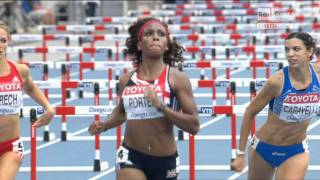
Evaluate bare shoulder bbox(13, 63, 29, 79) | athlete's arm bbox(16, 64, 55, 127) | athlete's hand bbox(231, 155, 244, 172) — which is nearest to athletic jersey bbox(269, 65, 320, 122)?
athlete's hand bbox(231, 155, 244, 172)

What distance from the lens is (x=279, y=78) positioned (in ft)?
28.3

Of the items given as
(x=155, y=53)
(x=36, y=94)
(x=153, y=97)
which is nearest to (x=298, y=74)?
(x=155, y=53)

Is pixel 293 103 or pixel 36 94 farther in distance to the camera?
pixel 36 94

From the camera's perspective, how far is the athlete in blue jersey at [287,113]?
859cm

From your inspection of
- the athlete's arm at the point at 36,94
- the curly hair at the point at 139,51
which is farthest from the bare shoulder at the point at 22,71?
the curly hair at the point at 139,51

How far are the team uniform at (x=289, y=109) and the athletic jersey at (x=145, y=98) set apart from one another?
3.71 feet

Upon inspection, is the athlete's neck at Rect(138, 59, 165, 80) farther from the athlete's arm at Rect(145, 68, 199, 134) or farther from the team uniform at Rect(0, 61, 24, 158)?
the team uniform at Rect(0, 61, 24, 158)

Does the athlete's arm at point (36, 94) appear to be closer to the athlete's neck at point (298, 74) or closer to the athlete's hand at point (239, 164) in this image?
the athlete's hand at point (239, 164)

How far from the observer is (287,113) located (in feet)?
28.3

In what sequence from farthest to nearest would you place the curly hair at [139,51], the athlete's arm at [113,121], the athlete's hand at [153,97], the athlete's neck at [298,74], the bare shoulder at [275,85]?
the athlete's neck at [298,74] < the bare shoulder at [275,85] < the athlete's arm at [113,121] < the curly hair at [139,51] < the athlete's hand at [153,97]

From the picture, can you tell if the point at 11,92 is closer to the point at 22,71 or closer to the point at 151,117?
the point at 22,71

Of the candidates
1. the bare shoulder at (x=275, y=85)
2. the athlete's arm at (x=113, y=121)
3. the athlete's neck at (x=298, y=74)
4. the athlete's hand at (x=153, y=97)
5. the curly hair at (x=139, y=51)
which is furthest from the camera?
the athlete's neck at (x=298, y=74)

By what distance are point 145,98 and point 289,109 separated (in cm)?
134

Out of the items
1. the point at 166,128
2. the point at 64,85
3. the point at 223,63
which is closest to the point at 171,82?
the point at 166,128
